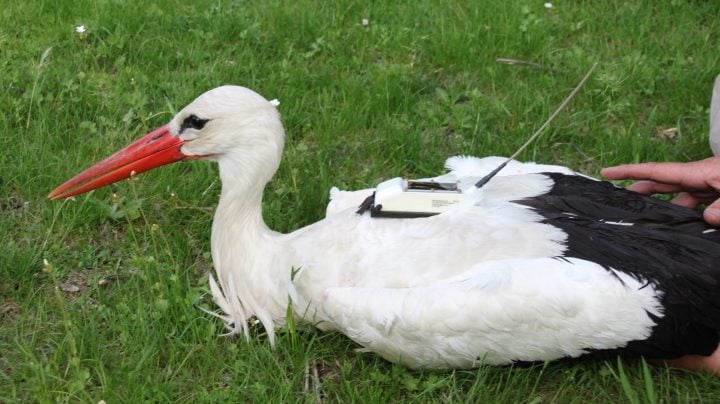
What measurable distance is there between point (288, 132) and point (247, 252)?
3.84ft

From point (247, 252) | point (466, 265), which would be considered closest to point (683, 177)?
point (466, 265)

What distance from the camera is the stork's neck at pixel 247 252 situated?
312cm

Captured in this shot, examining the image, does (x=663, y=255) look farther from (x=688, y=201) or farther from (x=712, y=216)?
(x=688, y=201)

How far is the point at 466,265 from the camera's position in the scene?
286 centimetres

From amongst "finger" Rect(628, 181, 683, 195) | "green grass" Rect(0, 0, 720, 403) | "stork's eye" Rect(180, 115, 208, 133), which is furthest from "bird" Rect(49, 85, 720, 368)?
"finger" Rect(628, 181, 683, 195)

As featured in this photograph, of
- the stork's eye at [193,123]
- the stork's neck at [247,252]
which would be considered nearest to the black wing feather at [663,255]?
the stork's neck at [247,252]

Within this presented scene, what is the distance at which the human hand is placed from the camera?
328cm

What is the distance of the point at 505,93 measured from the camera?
4535 millimetres

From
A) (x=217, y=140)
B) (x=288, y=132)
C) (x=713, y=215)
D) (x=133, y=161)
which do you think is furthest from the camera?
(x=288, y=132)

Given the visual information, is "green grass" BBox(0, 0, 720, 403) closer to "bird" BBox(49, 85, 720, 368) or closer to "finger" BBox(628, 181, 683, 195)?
"bird" BBox(49, 85, 720, 368)

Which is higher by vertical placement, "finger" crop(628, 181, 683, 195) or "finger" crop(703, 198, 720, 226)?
"finger" crop(703, 198, 720, 226)

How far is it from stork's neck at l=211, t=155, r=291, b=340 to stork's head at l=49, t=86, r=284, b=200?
4 centimetres

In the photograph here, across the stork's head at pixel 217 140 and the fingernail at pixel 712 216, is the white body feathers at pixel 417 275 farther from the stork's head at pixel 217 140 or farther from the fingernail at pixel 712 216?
the fingernail at pixel 712 216

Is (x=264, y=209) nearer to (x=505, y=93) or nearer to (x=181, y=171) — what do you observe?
(x=181, y=171)
